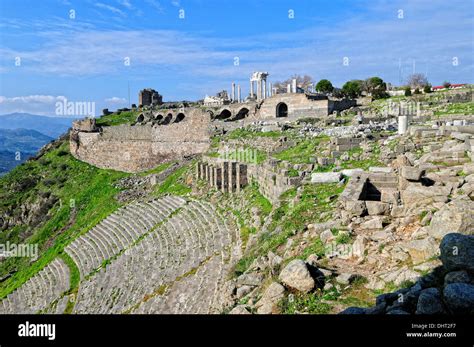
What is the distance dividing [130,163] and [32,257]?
1549cm

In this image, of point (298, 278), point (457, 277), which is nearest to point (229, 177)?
point (298, 278)

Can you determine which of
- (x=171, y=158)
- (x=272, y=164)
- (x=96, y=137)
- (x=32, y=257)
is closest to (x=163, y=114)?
(x=96, y=137)

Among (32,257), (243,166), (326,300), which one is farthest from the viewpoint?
(32,257)

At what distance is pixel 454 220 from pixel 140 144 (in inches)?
1493

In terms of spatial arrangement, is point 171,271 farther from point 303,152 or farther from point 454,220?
point 454,220

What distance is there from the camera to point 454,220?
6.36 m

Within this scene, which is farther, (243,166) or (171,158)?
(171,158)

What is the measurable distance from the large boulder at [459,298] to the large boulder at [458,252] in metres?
0.52

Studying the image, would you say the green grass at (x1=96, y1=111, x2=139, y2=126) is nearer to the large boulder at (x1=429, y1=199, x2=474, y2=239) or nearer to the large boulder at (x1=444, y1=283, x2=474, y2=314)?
the large boulder at (x1=429, y1=199, x2=474, y2=239)

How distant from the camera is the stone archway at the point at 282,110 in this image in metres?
39.7

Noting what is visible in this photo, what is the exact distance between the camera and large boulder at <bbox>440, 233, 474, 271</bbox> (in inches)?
199

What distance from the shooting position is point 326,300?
6.04 metres

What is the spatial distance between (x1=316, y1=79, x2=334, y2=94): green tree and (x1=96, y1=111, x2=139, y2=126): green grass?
2581 centimetres
